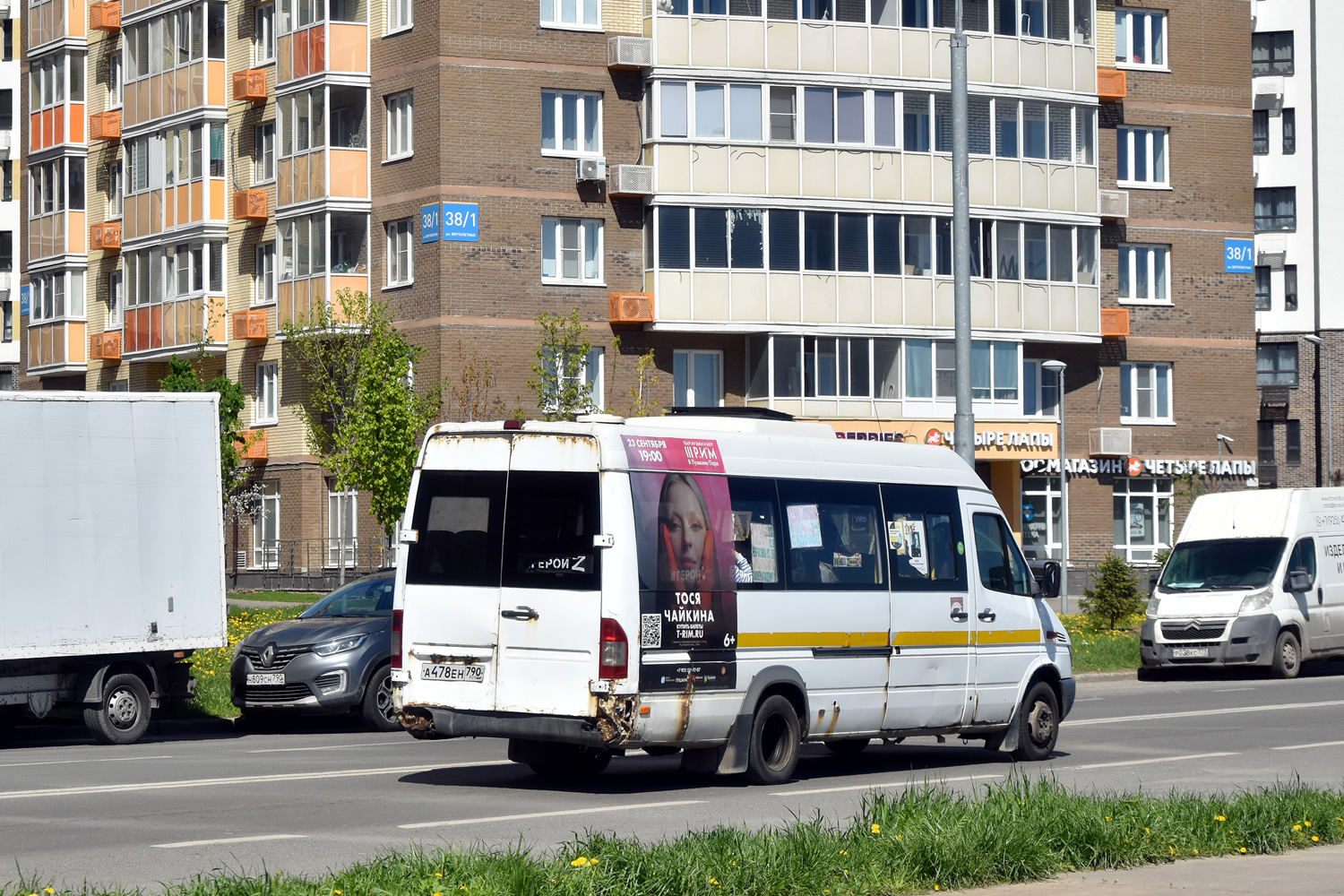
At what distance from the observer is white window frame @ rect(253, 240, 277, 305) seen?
56.2 m

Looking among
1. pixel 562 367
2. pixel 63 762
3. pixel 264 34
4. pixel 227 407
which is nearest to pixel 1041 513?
pixel 562 367

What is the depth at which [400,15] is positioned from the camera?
52.0m

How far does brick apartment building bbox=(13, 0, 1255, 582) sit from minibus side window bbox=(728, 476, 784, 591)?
35194mm

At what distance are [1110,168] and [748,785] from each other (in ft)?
149

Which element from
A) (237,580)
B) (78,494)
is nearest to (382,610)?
(78,494)

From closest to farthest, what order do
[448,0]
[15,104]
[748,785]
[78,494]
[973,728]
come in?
[748,785], [973,728], [78,494], [448,0], [15,104]

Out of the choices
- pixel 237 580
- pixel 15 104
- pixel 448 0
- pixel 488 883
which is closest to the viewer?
pixel 488 883

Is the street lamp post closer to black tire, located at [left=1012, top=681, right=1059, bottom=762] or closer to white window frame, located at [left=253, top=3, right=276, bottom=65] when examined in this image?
Result: white window frame, located at [left=253, top=3, right=276, bottom=65]

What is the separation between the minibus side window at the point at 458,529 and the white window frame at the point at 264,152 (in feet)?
141

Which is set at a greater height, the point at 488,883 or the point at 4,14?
the point at 4,14

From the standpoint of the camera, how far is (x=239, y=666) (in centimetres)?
2056

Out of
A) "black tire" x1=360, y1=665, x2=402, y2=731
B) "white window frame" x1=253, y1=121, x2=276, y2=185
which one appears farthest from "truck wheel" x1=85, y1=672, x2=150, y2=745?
"white window frame" x1=253, y1=121, x2=276, y2=185

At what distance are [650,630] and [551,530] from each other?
3.11 ft

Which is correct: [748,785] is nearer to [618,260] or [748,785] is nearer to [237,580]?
[618,260]
